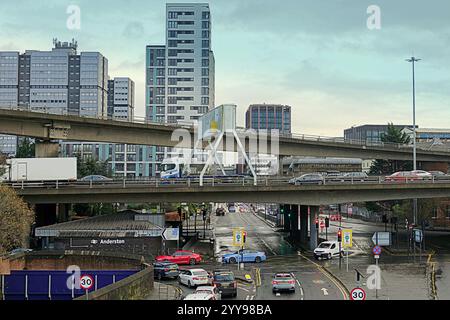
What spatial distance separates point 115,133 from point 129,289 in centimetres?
3708

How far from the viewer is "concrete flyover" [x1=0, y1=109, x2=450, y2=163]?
50.9 meters

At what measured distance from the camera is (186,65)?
502ft

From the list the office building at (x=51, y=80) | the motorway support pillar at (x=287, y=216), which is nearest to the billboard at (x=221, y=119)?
the motorway support pillar at (x=287, y=216)

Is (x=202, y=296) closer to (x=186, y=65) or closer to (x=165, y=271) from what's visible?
(x=165, y=271)

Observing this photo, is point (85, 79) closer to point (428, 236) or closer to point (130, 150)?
point (130, 150)

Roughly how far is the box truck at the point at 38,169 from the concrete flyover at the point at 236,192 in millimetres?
1171

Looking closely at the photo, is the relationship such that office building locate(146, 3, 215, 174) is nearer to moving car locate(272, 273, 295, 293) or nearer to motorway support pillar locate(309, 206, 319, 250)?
motorway support pillar locate(309, 206, 319, 250)

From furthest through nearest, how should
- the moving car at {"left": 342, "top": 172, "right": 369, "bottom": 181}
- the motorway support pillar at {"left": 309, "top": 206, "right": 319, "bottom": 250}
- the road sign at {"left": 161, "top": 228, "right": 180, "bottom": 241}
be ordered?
the motorway support pillar at {"left": 309, "top": 206, "right": 319, "bottom": 250} → the moving car at {"left": 342, "top": 172, "right": 369, "bottom": 181} → the road sign at {"left": 161, "top": 228, "right": 180, "bottom": 241}

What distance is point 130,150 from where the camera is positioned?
5994 inches

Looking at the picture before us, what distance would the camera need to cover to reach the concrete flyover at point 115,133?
5088 cm

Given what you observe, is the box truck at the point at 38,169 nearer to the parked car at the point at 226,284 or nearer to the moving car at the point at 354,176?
the parked car at the point at 226,284

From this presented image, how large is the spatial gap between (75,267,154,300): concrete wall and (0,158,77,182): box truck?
23.6m

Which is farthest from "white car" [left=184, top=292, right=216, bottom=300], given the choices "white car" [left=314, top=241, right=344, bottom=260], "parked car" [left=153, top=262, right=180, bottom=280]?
"white car" [left=314, top=241, right=344, bottom=260]
